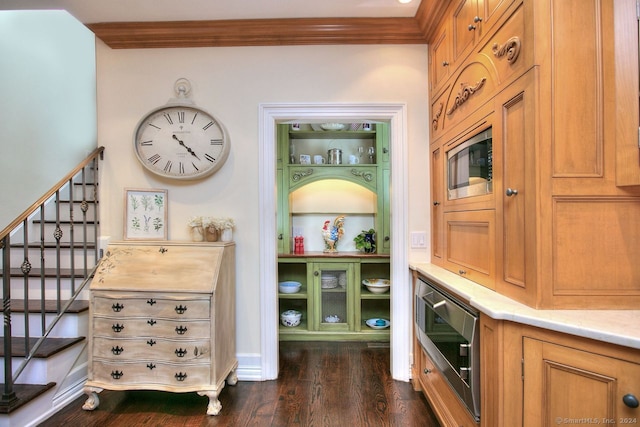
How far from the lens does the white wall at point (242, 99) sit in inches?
92.1

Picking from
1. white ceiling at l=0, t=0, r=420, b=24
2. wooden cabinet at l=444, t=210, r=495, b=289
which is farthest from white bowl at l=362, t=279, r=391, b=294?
white ceiling at l=0, t=0, r=420, b=24

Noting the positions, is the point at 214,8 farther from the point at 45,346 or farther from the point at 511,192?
the point at 45,346

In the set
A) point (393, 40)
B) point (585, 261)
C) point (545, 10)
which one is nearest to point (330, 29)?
point (393, 40)

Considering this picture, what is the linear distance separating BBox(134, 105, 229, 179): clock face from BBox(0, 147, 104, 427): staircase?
43cm

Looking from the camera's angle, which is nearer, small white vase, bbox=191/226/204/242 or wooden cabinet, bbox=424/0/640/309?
wooden cabinet, bbox=424/0/640/309

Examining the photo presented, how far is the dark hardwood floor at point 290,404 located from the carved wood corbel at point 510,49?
6.56 feet

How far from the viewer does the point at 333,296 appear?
10.5ft

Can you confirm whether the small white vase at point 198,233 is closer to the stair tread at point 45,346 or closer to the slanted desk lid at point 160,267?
the slanted desk lid at point 160,267

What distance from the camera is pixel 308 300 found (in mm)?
3170

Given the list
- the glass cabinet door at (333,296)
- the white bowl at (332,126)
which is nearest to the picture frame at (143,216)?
the glass cabinet door at (333,296)

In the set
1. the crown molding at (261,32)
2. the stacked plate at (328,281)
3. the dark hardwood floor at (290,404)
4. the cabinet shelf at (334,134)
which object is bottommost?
the dark hardwood floor at (290,404)

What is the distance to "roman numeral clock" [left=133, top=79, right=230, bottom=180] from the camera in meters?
2.32

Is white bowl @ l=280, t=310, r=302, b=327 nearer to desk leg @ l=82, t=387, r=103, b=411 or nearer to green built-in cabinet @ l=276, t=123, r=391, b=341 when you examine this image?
green built-in cabinet @ l=276, t=123, r=391, b=341

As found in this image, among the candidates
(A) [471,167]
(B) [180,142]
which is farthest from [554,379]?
(B) [180,142]
